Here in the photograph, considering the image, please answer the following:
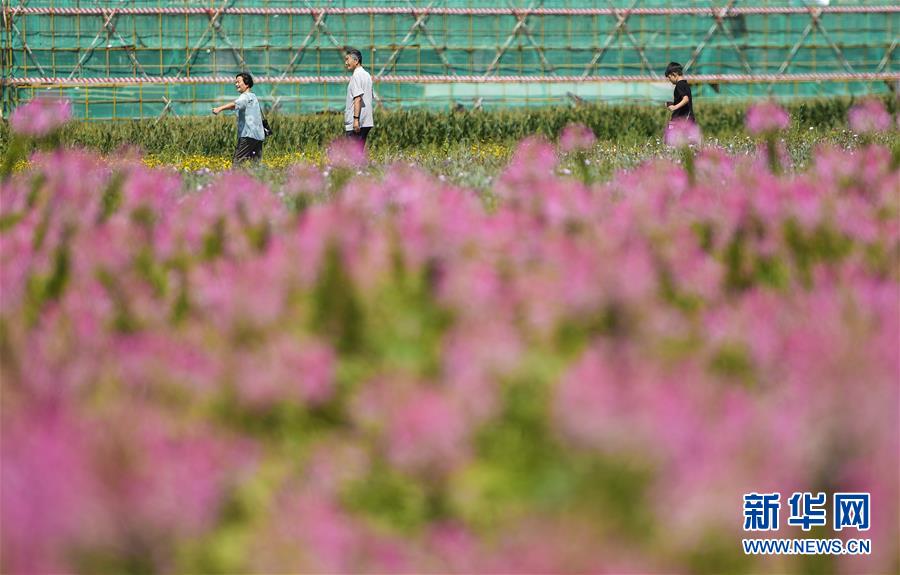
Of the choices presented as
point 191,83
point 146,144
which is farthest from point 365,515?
point 191,83

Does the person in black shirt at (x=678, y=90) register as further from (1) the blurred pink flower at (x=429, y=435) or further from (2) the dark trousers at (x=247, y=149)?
(1) the blurred pink flower at (x=429, y=435)

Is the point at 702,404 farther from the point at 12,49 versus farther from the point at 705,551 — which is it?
the point at 12,49

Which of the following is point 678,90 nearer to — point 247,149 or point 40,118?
point 247,149

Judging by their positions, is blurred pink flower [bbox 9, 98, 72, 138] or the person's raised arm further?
the person's raised arm

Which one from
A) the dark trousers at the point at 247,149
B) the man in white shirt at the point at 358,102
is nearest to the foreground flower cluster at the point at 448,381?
the man in white shirt at the point at 358,102

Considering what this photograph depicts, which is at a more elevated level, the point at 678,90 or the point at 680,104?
the point at 678,90

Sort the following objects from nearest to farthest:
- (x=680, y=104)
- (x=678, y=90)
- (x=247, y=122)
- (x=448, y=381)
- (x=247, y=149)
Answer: (x=448, y=381) < (x=680, y=104) < (x=678, y=90) < (x=247, y=122) < (x=247, y=149)

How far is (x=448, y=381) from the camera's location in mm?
2430

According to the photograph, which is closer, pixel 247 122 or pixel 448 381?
pixel 448 381

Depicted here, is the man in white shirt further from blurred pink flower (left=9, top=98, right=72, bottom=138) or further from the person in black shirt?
blurred pink flower (left=9, top=98, right=72, bottom=138)

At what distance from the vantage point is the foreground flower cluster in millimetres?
1937

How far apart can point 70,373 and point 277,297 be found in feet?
1.63

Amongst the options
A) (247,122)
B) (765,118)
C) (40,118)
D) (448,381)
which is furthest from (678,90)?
(448,381)

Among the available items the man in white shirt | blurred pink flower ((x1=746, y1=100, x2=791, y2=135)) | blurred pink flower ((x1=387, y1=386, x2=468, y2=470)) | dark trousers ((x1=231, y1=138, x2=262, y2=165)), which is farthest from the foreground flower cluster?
dark trousers ((x1=231, y1=138, x2=262, y2=165))
